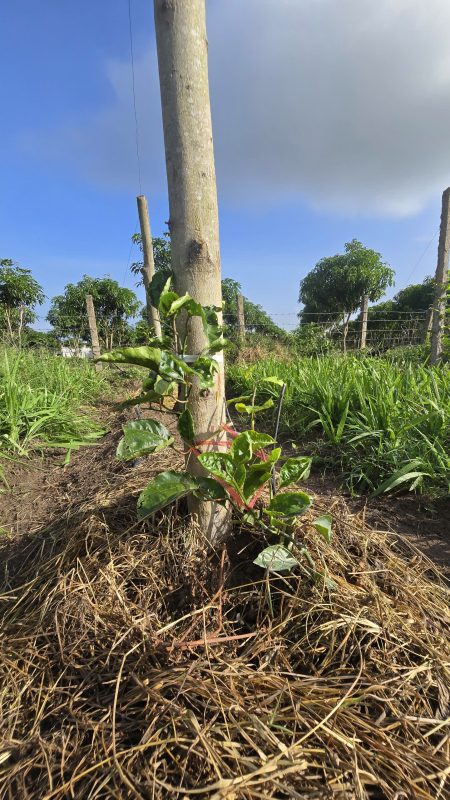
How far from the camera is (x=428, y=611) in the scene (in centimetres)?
105

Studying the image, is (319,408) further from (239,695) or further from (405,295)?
(405,295)

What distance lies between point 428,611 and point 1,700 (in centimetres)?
112

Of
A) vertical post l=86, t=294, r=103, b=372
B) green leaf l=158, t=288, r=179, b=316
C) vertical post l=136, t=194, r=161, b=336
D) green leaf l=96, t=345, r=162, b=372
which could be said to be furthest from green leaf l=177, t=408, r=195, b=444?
vertical post l=86, t=294, r=103, b=372

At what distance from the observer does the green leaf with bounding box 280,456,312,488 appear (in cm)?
110

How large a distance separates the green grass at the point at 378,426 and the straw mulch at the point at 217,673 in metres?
0.87

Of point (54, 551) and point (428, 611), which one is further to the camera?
point (54, 551)

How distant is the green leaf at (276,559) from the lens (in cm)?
93

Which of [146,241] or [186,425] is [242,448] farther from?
[146,241]

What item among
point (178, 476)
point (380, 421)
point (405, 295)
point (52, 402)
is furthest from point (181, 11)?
point (405, 295)

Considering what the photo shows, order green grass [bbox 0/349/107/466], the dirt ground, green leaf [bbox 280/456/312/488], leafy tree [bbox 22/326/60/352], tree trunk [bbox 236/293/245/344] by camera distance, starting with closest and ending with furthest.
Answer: green leaf [bbox 280/456/312/488], the dirt ground, green grass [bbox 0/349/107/466], leafy tree [bbox 22/326/60/352], tree trunk [bbox 236/293/245/344]

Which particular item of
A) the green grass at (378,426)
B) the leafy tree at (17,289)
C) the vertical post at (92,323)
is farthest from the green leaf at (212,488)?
the leafy tree at (17,289)

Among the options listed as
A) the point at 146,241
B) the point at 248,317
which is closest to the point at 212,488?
the point at 146,241

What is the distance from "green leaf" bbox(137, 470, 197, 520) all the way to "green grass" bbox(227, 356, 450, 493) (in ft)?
2.47

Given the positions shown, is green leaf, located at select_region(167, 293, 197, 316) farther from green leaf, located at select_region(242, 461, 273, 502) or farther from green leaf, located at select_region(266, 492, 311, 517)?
green leaf, located at select_region(266, 492, 311, 517)
